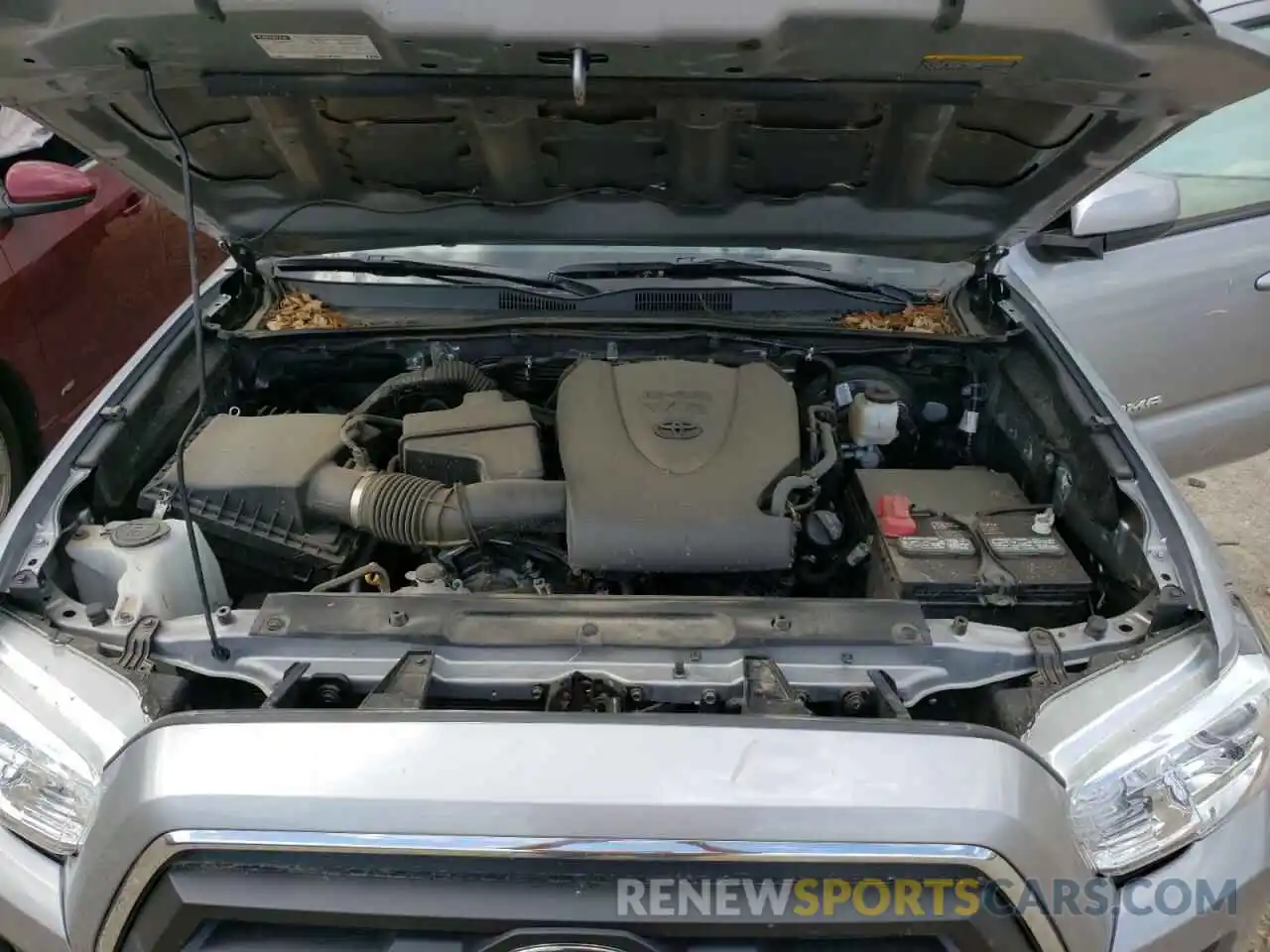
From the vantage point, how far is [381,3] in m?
1.38

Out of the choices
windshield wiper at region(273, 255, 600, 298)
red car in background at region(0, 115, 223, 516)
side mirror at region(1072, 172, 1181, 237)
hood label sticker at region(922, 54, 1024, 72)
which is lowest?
red car in background at region(0, 115, 223, 516)

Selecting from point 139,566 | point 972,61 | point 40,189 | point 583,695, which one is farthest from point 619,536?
point 40,189

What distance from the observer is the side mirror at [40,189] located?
9.87 feet

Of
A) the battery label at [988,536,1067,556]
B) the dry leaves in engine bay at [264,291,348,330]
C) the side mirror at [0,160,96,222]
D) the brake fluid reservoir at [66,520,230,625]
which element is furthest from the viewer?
the side mirror at [0,160,96,222]

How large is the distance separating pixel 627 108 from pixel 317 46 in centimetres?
60

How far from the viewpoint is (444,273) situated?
2461mm

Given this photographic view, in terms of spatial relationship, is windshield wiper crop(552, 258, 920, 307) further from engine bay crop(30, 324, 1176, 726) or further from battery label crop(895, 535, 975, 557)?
battery label crop(895, 535, 975, 557)

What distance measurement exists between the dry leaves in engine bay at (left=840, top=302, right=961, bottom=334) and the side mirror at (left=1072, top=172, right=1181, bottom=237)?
50 cm

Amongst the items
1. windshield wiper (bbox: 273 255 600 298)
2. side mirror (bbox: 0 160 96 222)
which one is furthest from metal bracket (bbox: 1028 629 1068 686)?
side mirror (bbox: 0 160 96 222)

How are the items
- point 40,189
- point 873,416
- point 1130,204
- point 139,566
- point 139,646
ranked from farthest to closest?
point 40,189, point 1130,204, point 873,416, point 139,566, point 139,646

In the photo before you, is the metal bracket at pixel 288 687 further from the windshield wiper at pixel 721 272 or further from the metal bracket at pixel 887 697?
the windshield wiper at pixel 721 272

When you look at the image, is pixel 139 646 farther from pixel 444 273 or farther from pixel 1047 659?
pixel 1047 659

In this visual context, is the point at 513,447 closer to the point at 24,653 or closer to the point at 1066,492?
the point at 24,653

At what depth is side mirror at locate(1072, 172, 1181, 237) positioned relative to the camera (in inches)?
103
